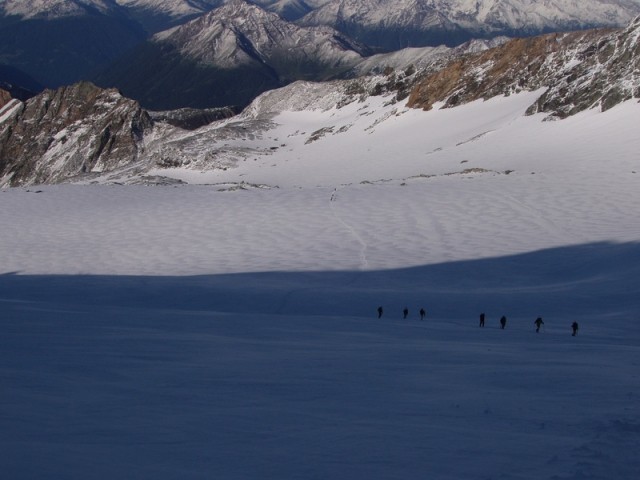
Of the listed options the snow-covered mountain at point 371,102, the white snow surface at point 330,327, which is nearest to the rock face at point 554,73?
the snow-covered mountain at point 371,102

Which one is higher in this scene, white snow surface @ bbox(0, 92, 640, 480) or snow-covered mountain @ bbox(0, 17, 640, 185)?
snow-covered mountain @ bbox(0, 17, 640, 185)

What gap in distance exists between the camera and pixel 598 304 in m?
22.6

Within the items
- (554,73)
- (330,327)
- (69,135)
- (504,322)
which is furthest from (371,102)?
(330,327)

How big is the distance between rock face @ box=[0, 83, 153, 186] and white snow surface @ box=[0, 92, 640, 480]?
11040cm

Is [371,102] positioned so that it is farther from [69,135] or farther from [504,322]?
[504,322]

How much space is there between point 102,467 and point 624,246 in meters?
24.7

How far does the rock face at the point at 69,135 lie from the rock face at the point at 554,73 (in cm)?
7010

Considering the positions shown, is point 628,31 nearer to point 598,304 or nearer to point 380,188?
point 380,188

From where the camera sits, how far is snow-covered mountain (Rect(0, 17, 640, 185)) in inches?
2869

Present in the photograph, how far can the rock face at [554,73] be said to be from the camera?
6969 centimetres

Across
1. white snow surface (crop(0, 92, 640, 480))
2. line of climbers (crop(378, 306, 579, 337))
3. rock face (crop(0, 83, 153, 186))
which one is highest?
rock face (crop(0, 83, 153, 186))

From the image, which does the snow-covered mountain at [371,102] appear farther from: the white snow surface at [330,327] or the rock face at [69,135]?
the white snow surface at [330,327]

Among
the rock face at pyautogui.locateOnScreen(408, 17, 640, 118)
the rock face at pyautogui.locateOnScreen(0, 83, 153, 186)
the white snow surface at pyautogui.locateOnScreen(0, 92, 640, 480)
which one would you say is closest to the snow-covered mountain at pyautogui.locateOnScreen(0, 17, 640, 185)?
the rock face at pyautogui.locateOnScreen(408, 17, 640, 118)

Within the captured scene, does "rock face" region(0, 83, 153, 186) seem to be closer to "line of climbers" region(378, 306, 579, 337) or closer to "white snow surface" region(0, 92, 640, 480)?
"white snow surface" region(0, 92, 640, 480)
